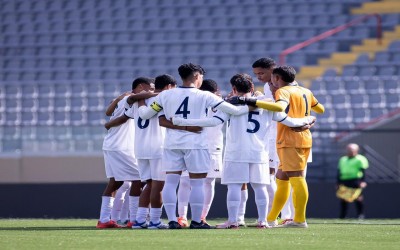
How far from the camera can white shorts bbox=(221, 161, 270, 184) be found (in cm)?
1138

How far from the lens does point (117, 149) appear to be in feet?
40.8

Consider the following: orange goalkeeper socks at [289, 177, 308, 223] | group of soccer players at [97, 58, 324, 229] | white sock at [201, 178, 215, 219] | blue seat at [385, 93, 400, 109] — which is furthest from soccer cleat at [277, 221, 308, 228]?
blue seat at [385, 93, 400, 109]

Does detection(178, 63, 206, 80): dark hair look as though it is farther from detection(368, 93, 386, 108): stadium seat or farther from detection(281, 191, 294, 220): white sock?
detection(368, 93, 386, 108): stadium seat

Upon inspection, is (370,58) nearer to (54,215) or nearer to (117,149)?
(54,215)

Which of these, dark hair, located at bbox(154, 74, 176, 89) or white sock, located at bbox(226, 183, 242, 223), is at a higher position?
dark hair, located at bbox(154, 74, 176, 89)

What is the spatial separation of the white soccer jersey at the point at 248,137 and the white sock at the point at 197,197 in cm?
45

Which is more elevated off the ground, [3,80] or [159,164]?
[3,80]

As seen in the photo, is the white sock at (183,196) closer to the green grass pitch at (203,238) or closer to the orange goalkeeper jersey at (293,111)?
the green grass pitch at (203,238)

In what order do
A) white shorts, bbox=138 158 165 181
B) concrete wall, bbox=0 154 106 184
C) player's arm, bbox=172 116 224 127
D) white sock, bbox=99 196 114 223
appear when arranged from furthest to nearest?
concrete wall, bbox=0 154 106 184 → white sock, bbox=99 196 114 223 → white shorts, bbox=138 158 165 181 → player's arm, bbox=172 116 224 127

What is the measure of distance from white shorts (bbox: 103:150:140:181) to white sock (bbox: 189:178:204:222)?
4.11ft

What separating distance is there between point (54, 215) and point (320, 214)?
4.43 m

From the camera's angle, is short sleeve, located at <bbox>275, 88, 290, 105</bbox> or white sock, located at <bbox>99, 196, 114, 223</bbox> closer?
short sleeve, located at <bbox>275, 88, 290, 105</bbox>

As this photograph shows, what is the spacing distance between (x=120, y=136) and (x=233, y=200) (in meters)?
1.81

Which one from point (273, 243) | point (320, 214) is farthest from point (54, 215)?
point (273, 243)
